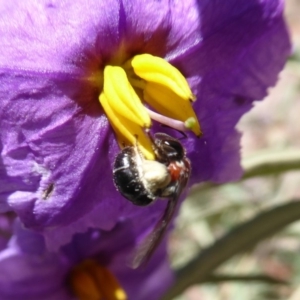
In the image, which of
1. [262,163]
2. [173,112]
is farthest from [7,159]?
[262,163]

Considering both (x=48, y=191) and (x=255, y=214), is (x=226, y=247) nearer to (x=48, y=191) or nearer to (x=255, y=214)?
(x=255, y=214)

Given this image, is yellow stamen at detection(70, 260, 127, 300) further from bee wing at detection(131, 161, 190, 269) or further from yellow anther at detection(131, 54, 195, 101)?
yellow anther at detection(131, 54, 195, 101)

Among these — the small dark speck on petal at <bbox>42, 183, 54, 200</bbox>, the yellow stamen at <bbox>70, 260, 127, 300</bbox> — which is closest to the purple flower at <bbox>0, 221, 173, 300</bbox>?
the yellow stamen at <bbox>70, 260, 127, 300</bbox>

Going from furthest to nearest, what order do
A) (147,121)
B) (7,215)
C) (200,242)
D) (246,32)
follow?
(200,242)
(7,215)
(246,32)
(147,121)

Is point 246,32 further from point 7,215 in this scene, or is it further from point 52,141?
point 7,215

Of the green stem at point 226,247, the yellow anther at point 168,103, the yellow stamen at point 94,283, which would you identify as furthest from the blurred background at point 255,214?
the yellow anther at point 168,103

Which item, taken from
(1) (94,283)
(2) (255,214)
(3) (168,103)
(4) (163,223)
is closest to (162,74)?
(3) (168,103)

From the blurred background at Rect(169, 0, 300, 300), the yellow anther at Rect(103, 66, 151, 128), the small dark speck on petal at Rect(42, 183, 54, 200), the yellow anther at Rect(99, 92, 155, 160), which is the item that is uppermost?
the yellow anther at Rect(103, 66, 151, 128)
